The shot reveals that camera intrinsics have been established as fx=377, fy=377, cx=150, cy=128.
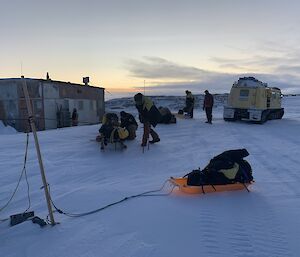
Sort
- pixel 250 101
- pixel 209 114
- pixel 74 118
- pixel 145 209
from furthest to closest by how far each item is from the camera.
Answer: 1. pixel 74 118
2. pixel 250 101
3. pixel 209 114
4. pixel 145 209

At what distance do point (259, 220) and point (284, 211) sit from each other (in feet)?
1.99

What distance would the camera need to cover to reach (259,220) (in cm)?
527

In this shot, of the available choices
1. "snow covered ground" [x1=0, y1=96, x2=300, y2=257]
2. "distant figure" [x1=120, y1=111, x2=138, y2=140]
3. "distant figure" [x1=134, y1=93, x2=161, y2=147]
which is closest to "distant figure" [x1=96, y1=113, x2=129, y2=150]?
"snow covered ground" [x1=0, y1=96, x2=300, y2=257]

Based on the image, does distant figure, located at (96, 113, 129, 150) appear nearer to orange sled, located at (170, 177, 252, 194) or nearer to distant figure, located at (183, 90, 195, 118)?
orange sled, located at (170, 177, 252, 194)

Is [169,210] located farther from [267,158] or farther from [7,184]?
[267,158]

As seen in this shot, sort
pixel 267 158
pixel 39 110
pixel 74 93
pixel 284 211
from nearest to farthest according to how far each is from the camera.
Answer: pixel 284 211 → pixel 267 158 → pixel 39 110 → pixel 74 93

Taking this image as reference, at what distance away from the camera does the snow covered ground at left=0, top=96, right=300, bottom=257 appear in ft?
14.9

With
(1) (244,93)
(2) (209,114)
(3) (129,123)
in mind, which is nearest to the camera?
(3) (129,123)

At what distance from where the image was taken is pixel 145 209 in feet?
18.8

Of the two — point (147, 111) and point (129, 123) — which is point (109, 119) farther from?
point (129, 123)

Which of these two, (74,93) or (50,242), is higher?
(74,93)

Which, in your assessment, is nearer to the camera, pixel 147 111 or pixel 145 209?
pixel 145 209

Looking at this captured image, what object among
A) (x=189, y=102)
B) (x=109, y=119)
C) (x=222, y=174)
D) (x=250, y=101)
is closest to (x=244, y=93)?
(x=250, y=101)

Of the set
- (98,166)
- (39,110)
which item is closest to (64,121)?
(39,110)
